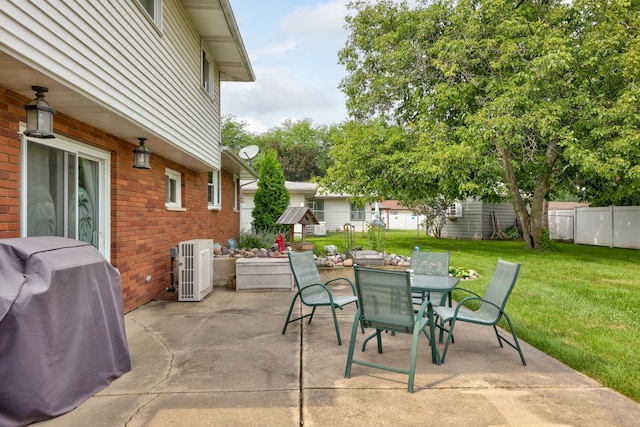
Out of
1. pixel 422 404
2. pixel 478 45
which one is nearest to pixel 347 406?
pixel 422 404

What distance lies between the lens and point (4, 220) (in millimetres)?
3443

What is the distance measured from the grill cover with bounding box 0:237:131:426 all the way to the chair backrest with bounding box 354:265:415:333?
2221 millimetres

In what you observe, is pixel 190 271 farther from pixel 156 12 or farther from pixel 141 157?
pixel 156 12

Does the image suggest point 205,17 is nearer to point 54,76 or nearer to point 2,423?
point 54,76

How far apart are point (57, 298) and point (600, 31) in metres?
15.6

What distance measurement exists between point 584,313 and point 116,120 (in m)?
7.05

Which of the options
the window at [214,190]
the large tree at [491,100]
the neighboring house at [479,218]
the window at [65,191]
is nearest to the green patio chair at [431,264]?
the window at [65,191]

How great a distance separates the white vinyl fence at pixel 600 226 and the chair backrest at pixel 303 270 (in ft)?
53.0

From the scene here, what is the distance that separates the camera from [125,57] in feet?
15.6

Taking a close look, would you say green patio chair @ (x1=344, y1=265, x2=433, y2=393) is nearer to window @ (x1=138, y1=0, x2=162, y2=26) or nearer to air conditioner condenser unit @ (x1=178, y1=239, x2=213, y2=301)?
air conditioner condenser unit @ (x1=178, y1=239, x2=213, y2=301)

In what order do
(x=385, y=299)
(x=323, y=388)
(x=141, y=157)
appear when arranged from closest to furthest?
(x=323, y=388)
(x=385, y=299)
(x=141, y=157)

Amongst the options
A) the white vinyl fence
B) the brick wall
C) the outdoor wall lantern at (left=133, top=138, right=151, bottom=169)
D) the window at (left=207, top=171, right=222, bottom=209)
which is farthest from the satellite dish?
the white vinyl fence

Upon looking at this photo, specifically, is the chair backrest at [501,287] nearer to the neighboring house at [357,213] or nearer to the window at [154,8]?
the window at [154,8]

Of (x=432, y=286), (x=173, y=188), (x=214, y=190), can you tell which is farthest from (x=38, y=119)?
(x=214, y=190)
